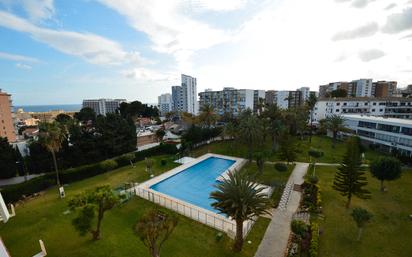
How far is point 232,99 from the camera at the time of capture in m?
84.2

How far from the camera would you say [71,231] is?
15211mm

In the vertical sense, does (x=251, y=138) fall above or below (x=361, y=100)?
below

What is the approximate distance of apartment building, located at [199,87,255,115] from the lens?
8219 cm

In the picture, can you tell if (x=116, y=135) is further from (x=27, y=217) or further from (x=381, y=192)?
(x=381, y=192)

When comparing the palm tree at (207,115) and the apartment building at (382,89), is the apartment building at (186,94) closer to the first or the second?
the palm tree at (207,115)

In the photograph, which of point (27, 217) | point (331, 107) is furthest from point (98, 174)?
point (331, 107)

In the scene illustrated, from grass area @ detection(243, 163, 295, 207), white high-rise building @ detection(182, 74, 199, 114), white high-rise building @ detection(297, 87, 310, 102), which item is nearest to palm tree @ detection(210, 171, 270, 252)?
grass area @ detection(243, 163, 295, 207)

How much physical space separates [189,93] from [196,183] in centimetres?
9074

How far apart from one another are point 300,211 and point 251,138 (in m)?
13.1

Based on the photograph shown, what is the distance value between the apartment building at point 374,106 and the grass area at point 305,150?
15.9 m

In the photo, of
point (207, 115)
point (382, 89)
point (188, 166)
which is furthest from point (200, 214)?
point (382, 89)

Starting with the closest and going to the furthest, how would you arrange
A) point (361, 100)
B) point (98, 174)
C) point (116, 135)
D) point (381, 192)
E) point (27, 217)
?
point (27, 217) → point (381, 192) → point (98, 174) → point (116, 135) → point (361, 100)

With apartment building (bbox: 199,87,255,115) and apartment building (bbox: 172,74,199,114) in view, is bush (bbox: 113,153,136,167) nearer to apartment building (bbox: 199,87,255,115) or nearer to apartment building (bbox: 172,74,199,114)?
apartment building (bbox: 199,87,255,115)

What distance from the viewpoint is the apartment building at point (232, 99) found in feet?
270
